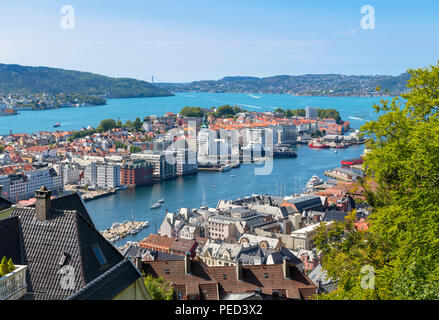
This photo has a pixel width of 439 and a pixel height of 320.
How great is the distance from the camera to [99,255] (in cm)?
244

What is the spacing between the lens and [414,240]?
2045mm

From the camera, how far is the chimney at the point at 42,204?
7.89 feet

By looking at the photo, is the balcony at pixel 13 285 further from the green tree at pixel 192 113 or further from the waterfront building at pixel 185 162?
the green tree at pixel 192 113

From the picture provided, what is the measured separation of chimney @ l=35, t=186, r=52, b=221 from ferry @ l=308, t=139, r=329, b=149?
28.3 m

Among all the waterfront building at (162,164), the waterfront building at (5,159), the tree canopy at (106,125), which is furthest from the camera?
the tree canopy at (106,125)

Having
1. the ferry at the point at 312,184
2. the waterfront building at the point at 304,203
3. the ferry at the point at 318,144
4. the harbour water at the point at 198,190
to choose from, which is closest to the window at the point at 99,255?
the harbour water at the point at 198,190

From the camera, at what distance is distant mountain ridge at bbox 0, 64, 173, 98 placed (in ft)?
154

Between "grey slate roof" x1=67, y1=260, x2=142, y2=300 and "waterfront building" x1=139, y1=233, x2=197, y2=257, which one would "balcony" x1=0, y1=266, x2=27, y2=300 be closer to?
"grey slate roof" x1=67, y1=260, x2=142, y2=300

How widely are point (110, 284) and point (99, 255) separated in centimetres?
39

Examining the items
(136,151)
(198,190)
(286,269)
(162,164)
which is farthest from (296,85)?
(286,269)

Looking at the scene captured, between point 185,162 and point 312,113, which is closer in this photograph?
point 185,162

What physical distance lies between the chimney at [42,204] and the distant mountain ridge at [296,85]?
4839 cm

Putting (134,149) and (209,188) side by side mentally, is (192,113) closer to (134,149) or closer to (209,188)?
(134,149)
